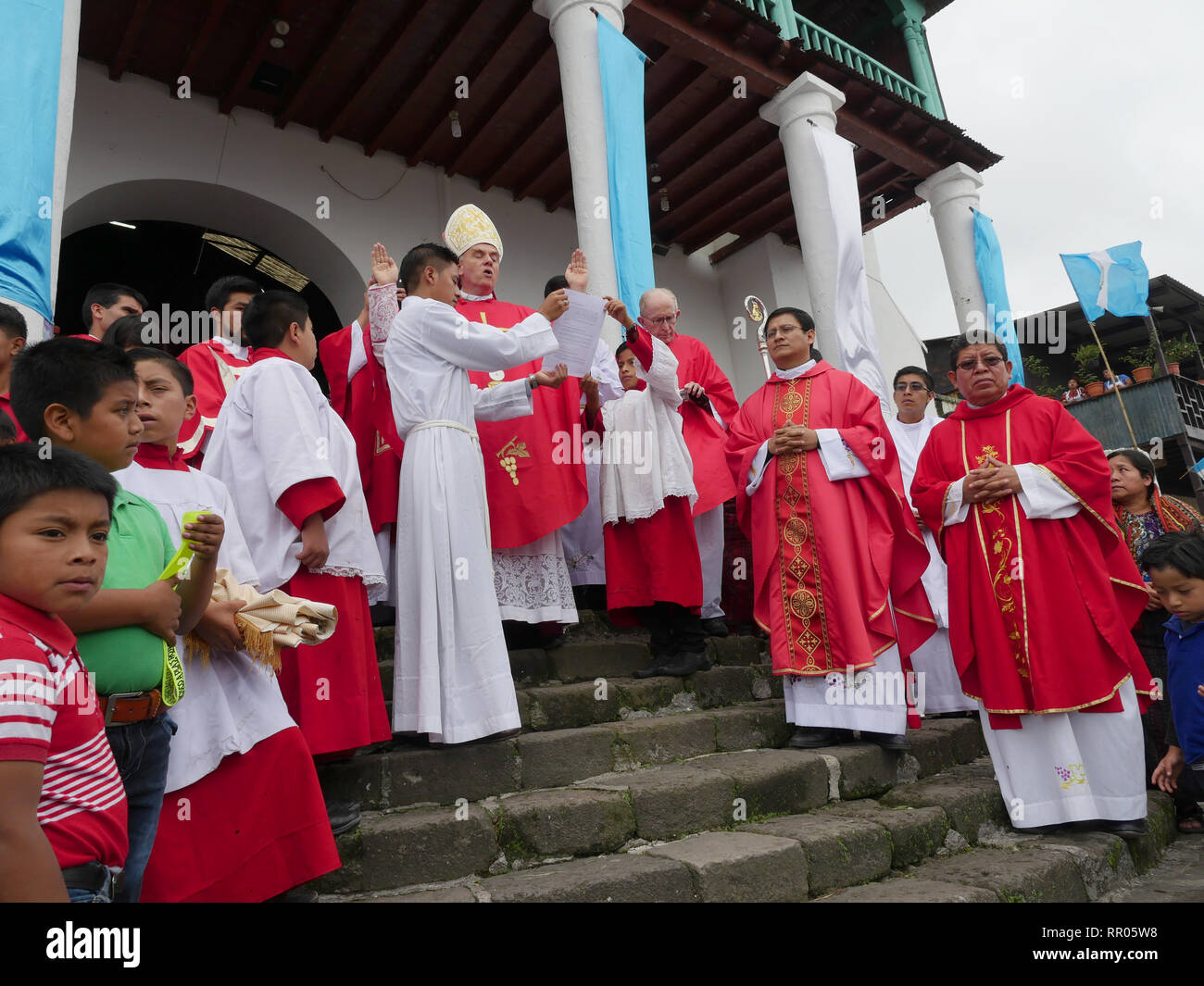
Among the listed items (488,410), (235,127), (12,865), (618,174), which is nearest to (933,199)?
(618,174)

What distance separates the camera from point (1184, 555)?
11.6 ft

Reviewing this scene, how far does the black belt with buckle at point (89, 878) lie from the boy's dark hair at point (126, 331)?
8.86 feet

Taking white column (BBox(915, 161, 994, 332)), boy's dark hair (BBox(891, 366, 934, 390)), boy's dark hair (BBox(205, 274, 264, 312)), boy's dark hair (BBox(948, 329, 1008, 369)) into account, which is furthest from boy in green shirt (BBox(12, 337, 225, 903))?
white column (BBox(915, 161, 994, 332))

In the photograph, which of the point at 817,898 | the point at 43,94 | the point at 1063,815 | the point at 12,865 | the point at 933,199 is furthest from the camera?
the point at 933,199

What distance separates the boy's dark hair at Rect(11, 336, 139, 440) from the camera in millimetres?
1954

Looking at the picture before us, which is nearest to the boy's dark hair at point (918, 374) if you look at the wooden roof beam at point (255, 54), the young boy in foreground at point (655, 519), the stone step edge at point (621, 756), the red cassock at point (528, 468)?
the young boy in foreground at point (655, 519)

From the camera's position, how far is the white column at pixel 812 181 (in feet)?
27.7

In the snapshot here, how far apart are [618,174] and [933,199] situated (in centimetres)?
543

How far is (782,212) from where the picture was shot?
1123 cm

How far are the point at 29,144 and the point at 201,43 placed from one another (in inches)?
151

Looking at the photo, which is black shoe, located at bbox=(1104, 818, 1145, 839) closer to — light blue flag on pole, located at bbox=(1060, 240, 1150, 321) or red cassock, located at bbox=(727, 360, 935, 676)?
red cassock, located at bbox=(727, 360, 935, 676)

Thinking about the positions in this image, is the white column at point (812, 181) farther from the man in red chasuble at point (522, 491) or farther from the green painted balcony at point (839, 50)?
the man in red chasuble at point (522, 491)

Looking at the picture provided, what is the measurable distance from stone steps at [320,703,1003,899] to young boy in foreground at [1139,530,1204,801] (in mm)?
722

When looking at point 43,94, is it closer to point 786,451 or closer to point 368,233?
point 786,451
